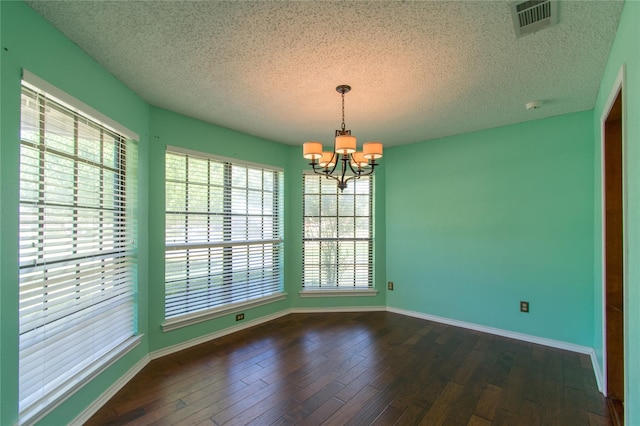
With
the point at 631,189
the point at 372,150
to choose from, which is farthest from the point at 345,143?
the point at 631,189

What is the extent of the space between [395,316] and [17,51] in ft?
14.9

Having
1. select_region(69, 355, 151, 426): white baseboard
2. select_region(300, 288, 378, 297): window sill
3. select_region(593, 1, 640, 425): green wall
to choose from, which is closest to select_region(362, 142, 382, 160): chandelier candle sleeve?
select_region(593, 1, 640, 425): green wall

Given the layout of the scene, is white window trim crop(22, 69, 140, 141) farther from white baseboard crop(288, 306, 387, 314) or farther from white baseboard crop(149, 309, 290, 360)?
white baseboard crop(288, 306, 387, 314)

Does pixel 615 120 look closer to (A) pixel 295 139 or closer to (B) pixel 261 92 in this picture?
(B) pixel 261 92

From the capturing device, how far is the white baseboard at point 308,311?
7.33ft

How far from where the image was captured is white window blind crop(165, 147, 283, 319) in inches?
126

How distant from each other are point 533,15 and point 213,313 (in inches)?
151

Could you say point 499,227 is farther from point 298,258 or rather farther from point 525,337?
point 298,258

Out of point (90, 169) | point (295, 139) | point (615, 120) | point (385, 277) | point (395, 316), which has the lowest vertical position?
point (395, 316)

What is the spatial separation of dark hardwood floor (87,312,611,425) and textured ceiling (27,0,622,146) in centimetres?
254

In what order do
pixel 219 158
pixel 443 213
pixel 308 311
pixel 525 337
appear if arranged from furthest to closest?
1. pixel 308 311
2. pixel 443 213
3. pixel 219 158
4. pixel 525 337

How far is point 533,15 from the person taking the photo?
164cm

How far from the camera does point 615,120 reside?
2.30 metres

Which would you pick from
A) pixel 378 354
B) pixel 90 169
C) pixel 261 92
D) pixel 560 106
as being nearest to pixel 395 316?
pixel 378 354
